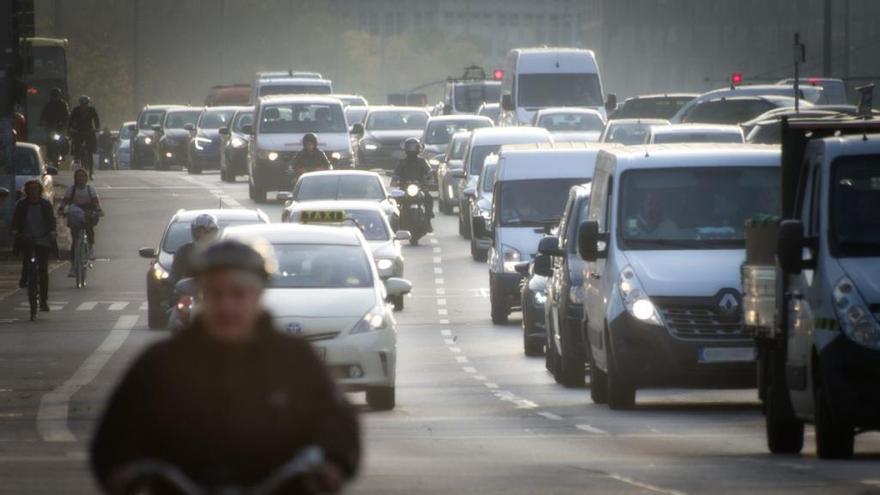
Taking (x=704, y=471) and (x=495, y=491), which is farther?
(x=704, y=471)

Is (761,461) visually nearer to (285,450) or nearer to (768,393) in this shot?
(768,393)

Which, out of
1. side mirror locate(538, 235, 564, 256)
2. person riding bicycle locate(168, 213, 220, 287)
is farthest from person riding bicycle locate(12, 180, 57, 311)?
side mirror locate(538, 235, 564, 256)

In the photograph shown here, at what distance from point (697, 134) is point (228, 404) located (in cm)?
3067

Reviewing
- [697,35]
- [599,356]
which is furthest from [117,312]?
[697,35]

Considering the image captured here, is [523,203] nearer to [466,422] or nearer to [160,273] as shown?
[160,273]

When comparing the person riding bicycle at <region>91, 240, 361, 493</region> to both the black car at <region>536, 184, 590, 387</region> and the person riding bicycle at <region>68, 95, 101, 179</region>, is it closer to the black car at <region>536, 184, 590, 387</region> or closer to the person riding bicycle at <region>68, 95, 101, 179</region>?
the black car at <region>536, 184, 590, 387</region>

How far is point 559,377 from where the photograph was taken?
23.4 metres

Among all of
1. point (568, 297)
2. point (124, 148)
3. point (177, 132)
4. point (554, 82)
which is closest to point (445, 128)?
point (554, 82)

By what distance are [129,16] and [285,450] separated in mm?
107807

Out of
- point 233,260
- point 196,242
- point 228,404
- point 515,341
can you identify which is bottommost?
point 515,341

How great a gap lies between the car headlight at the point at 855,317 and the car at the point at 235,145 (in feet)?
137

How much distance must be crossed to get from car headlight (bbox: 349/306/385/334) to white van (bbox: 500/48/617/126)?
3821 centimetres

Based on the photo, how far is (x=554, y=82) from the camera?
58.1 m

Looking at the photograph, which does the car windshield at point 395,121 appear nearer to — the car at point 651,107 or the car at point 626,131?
the car at point 651,107
